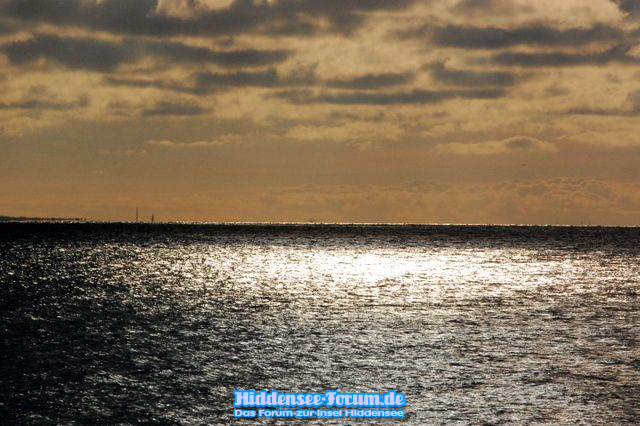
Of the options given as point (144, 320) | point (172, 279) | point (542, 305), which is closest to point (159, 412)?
point (144, 320)

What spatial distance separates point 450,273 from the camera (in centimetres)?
10188

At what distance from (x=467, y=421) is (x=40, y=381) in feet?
54.2

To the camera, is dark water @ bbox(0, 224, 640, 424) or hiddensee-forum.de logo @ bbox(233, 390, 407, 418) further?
dark water @ bbox(0, 224, 640, 424)

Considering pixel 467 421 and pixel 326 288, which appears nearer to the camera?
pixel 467 421

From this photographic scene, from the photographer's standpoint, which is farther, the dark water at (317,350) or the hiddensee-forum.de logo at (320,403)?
the dark water at (317,350)

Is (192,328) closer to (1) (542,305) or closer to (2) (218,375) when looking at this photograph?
(2) (218,375)

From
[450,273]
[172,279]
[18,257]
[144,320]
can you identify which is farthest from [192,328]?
[18,257]

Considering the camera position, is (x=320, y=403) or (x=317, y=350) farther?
(x=317, y=350)

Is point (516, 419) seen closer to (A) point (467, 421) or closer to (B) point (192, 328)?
(A) point (467, 421)

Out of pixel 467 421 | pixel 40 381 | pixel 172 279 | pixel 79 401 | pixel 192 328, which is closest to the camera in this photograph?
pixel 467 421

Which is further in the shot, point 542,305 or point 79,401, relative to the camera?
point 542,305

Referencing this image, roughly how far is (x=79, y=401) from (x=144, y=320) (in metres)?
22.9

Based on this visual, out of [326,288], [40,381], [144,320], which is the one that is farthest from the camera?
[326,288]

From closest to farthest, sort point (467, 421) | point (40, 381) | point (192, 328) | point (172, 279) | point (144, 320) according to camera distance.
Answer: point (467, 421), point (40, 381), point (192, 328), point (144, 320), point (172, 279)
